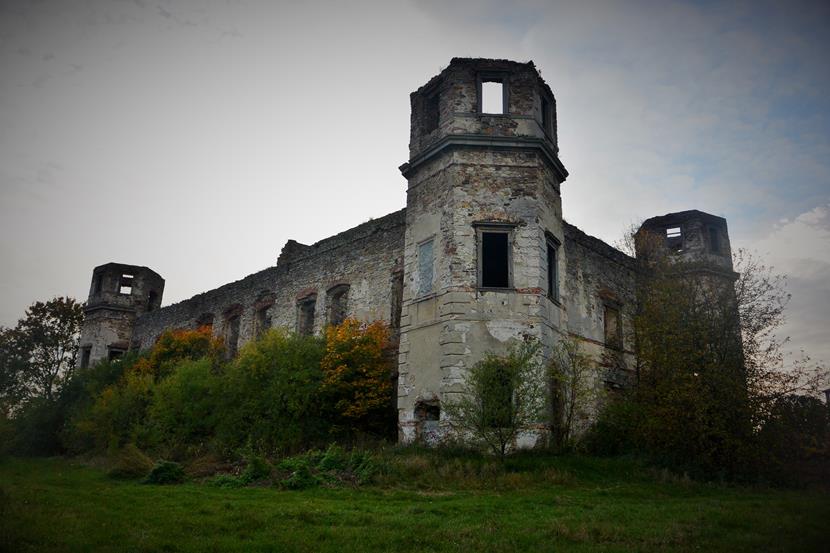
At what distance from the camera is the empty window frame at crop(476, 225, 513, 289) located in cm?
1472

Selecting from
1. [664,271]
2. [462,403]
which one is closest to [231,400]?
[462,403]

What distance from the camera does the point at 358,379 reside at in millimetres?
15602

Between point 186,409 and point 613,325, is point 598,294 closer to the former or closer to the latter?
point 613,325

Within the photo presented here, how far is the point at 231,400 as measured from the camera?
645 inches

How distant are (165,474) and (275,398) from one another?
11.1 feet

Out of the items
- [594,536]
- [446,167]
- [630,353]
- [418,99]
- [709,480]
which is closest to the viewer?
[594,536]

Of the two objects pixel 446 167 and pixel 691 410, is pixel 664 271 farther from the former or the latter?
pixel 446 167

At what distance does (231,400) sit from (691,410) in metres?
11.2

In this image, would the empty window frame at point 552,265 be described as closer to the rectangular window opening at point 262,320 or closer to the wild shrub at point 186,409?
the wild shrub at point 186,409

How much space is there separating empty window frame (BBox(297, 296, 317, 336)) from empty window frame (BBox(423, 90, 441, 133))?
771cm

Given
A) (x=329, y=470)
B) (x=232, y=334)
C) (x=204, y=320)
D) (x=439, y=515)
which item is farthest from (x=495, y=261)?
(x=204, y=320)

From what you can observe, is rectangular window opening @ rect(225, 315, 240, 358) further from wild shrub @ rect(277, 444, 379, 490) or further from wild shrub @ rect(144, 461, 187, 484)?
wild shrub @ rect(277, 444, 379, 490)

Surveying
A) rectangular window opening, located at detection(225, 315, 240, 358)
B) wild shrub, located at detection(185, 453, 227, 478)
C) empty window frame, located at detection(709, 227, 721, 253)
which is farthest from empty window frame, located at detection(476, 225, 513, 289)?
rectangular window opening, located at detection(225, 315, 240, 358)

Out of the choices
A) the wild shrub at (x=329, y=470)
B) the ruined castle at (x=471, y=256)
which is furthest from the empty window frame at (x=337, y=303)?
the wild shrub at (x=329, y=470)
